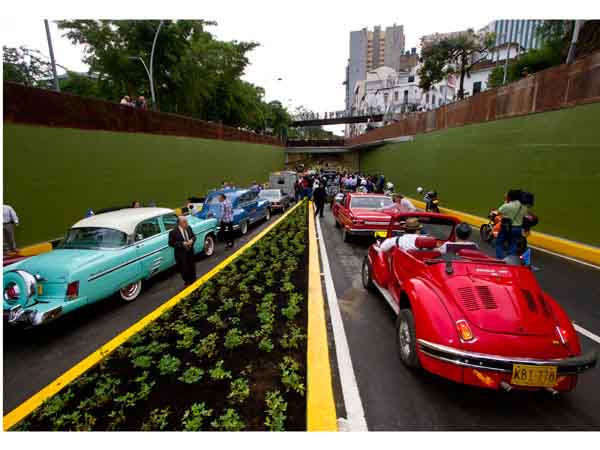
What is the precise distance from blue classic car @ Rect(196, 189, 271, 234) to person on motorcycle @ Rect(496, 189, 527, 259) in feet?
25.4

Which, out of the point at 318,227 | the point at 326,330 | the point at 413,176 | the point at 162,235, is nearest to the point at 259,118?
the point at 413,176

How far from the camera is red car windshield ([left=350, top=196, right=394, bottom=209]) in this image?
942cm

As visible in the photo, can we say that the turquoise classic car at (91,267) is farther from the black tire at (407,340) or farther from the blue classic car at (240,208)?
the black tire at (407,340)

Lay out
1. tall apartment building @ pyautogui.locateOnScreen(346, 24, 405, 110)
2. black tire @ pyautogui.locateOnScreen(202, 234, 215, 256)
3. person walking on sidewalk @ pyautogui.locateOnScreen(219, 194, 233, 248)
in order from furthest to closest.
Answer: tall apartment building @ pyautogui.locateOnScreen(346, 24, 405, 110) < person walking on sidewalk @ pyautogui.locateOnScreen(219, 194, 233, 248) < black tire @ pyautogui.locateOnScreen(202, 234, 215, 256)

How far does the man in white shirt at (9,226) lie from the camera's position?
714 cm

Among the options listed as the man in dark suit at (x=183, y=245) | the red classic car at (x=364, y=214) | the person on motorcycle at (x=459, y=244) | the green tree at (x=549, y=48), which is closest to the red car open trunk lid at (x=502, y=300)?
the person on motorcycle at (x=459, y=244)

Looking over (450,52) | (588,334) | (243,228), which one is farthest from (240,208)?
(450,52)

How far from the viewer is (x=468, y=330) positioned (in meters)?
2.57

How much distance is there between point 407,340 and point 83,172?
37.7 ft

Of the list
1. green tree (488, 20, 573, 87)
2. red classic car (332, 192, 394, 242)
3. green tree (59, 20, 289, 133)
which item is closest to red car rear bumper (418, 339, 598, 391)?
red classic car (332, 192, 394, 242)

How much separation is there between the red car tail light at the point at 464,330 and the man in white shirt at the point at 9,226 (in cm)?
988

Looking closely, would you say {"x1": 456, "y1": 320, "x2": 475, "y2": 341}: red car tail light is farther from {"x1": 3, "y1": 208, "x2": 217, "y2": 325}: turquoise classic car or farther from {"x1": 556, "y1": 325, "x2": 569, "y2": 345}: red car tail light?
{"x1": 3, "y1": 208, "x2": 217, "y2": 325}: turquoise classic car

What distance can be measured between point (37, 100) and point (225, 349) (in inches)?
394

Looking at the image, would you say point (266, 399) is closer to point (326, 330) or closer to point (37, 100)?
point (326, 330)
